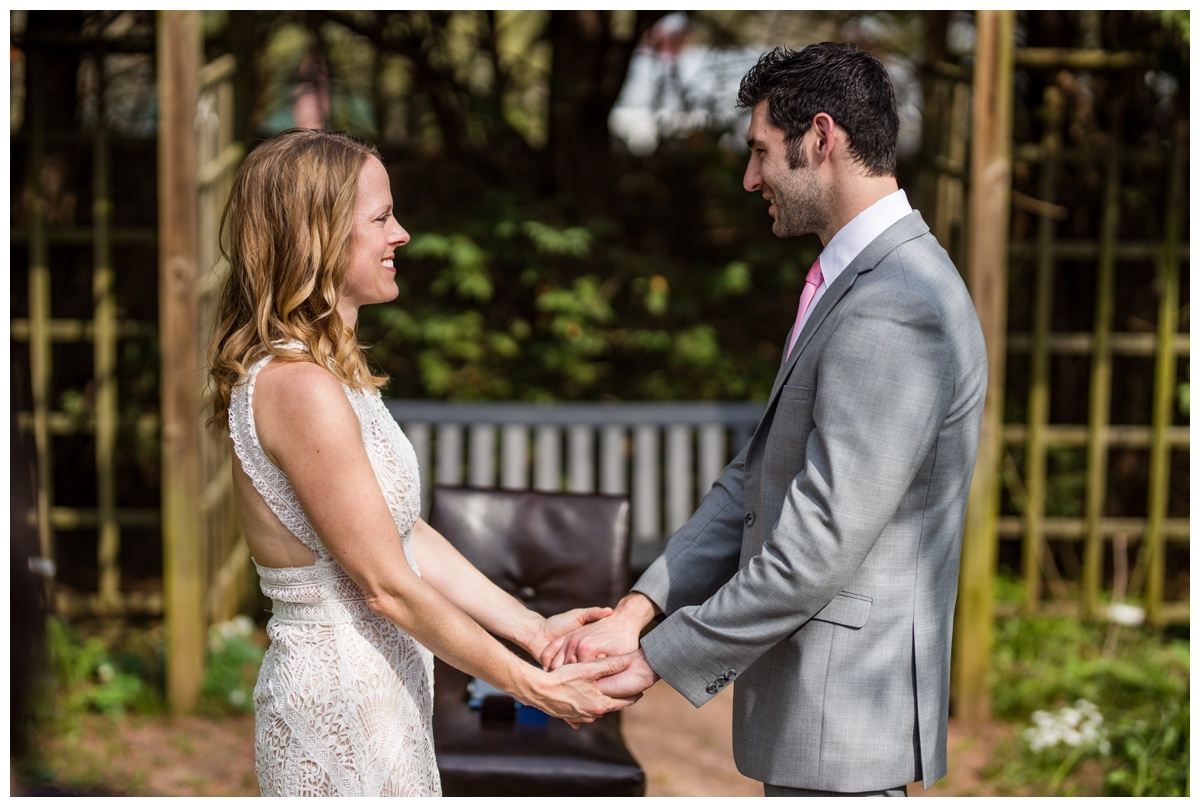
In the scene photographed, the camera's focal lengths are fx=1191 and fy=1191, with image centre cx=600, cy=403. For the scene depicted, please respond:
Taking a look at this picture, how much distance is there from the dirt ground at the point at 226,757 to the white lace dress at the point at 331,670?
6.49ft

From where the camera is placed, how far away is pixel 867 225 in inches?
82.0

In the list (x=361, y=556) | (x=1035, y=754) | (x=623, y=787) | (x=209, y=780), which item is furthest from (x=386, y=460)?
(x=1035, y=754)

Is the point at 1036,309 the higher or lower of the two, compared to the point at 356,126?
lower

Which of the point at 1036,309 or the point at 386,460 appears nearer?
the point at 386,460

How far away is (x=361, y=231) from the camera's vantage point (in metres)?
2.12

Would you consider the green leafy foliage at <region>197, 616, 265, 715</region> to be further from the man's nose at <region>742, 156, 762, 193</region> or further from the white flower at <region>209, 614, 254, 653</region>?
the man's nose at <region>742, 156, 762, 193</region>

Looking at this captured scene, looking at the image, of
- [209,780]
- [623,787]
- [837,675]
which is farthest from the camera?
[209,780]

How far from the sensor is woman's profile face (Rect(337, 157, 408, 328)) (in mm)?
2115

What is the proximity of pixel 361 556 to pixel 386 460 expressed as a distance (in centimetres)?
19

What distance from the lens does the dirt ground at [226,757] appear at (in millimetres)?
4020

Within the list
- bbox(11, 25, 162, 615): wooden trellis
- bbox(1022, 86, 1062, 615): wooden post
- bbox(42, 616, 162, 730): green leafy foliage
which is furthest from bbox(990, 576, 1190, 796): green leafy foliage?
bbox(11, 25, 162, 615): wooden trellis

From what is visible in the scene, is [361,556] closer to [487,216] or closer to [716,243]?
[487,216]

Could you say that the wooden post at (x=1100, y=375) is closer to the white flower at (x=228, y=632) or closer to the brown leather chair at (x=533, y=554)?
the brown leather chair at (x=533, y=554)

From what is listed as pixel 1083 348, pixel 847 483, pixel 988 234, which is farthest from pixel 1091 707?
pixel 847 483
